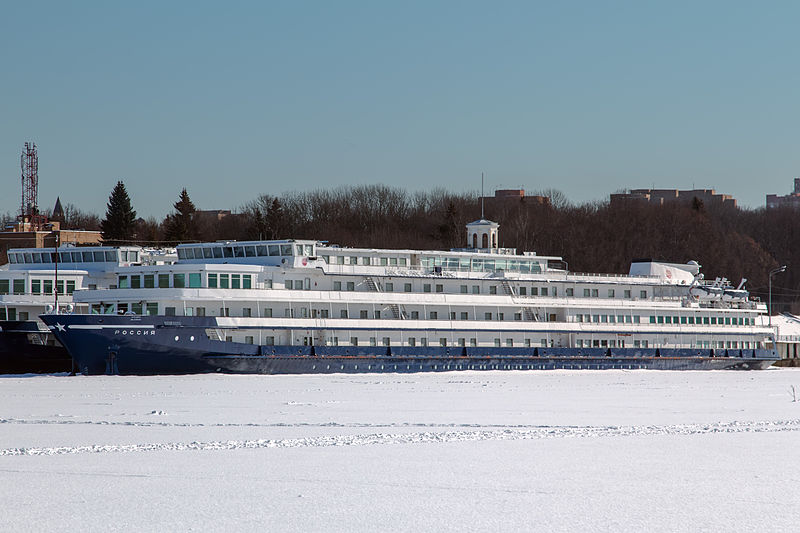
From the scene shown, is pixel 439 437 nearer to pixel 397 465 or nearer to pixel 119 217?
pixel 397 465

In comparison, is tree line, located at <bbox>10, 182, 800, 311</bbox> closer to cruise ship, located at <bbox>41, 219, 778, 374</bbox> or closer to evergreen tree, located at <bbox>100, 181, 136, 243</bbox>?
evergreen tree, located at <bbox>100, 181, 136, 243</bbox>

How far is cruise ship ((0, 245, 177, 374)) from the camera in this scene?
56750mm

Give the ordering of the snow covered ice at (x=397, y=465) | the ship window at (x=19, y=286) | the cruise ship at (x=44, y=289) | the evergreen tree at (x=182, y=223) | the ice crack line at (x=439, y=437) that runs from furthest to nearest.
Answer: the evergreen tree at (x=182, y=223), the ship window at (x=19, y=286), the cruise ship at (x=44, y=289), the ice crack line at (x=439, y=437), the snow covered ice at (x=397, y=465)

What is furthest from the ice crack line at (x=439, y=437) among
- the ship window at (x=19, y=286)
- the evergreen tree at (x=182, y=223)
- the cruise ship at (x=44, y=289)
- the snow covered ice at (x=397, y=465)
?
the evergreen tree at (x=182, y=223)

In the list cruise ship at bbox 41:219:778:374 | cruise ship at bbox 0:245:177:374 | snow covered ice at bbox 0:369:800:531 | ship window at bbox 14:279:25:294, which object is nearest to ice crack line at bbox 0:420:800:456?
snow covered ice at bbox 0:369:800:531

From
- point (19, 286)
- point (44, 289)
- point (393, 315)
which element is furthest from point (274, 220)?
point (393, 315)

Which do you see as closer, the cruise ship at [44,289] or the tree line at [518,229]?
the cruise ship at [44,289]

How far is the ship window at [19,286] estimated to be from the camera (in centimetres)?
6300

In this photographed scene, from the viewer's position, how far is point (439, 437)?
22.2 m

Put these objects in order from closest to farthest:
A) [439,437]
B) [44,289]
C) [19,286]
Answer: [439,437], [19,286], [44,289]

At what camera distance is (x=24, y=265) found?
69062 millimetres

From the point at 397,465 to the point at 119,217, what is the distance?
10215 cm

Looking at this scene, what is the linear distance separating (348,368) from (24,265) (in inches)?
979

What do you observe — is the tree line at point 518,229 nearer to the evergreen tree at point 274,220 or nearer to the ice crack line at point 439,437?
the evergreen tree at point 274,220
